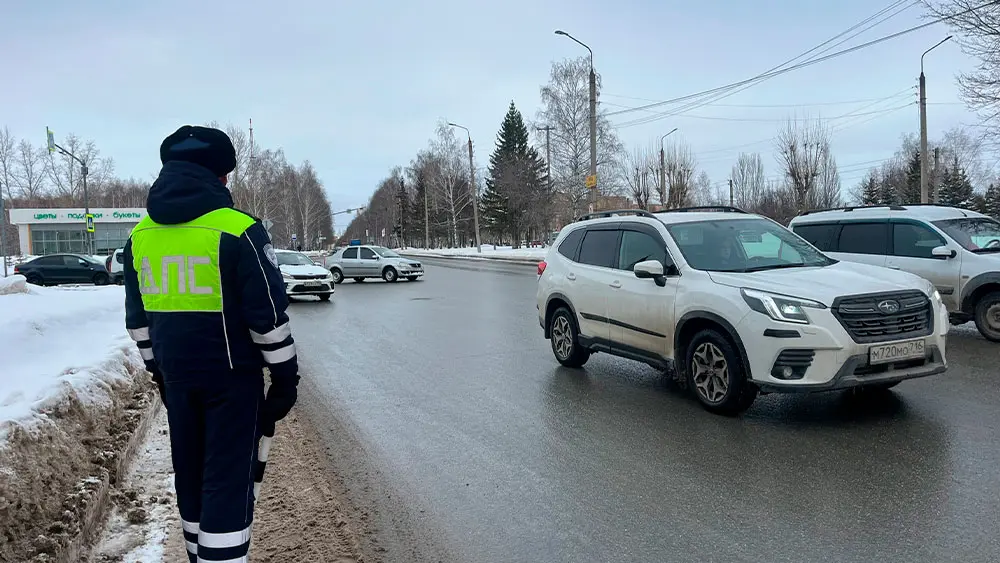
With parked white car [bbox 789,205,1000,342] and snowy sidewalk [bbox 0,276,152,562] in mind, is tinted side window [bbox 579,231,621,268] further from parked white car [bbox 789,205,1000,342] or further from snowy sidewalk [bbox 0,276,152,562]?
snowy sidewalk [bbox 0,276,152,562]

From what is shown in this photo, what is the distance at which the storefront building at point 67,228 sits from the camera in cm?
6350

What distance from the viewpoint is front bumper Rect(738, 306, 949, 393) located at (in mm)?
5168

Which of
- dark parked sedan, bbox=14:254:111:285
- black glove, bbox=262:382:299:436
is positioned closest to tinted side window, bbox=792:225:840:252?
black glove, bbox=262:382:299:436

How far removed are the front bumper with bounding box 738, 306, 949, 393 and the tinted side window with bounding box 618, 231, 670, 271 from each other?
4.67ft

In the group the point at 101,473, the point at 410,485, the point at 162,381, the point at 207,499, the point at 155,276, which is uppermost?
the point at 155,276

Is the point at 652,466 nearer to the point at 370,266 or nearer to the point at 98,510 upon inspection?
the point at 98,510

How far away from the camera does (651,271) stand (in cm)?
636

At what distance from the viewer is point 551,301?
8375mm

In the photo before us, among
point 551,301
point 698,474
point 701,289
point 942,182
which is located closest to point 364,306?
point 551,301

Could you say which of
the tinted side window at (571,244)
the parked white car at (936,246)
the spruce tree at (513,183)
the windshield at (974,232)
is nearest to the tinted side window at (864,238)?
the parked white car at (936,246)

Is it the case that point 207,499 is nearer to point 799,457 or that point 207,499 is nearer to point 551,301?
point 799,457

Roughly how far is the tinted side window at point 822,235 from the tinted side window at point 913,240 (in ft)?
2.72

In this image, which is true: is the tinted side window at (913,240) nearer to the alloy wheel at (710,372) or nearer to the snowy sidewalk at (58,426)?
the alloy wheel at (710,372)

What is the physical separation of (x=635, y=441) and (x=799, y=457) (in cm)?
118
